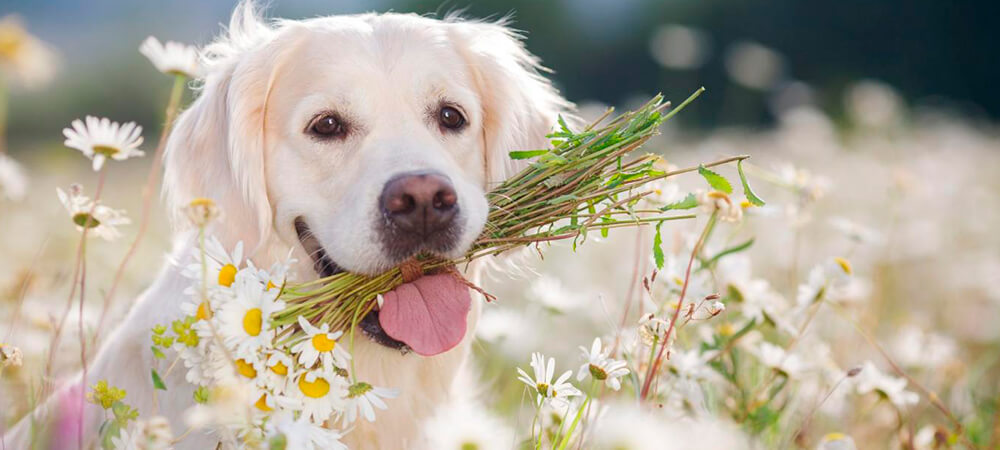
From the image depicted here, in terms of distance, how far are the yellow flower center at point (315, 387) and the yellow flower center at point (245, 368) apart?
0.11m

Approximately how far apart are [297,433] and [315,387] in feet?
1.04

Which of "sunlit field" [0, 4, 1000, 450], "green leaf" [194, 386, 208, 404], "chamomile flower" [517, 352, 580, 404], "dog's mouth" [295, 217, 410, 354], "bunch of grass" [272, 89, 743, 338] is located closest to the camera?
"green leaf" [194, 386, 208, 404]

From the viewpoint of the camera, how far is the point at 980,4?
15484 mm

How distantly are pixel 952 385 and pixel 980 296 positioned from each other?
1761 mm

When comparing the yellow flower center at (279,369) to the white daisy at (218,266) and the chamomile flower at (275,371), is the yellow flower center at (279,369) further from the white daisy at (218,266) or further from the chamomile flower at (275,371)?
the white daisy at (218,266)

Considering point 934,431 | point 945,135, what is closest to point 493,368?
point 934,431

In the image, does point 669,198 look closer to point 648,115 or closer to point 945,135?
point 648,115

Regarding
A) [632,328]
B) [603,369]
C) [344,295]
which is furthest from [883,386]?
[344,295]

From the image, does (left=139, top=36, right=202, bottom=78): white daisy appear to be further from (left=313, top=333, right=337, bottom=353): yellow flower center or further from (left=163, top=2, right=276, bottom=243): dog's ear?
(left=313, top=333, right=337, bottom=353): yellow flower center

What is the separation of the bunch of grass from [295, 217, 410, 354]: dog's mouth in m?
0.08

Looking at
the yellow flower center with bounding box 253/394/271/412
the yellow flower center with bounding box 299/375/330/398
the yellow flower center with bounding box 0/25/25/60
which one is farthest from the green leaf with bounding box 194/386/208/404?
the yellow flower center with bounding box 0/25/25/60

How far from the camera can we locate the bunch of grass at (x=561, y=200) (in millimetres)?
2225

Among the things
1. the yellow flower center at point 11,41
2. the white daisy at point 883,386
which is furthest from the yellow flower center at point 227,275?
the white daisy at point 883,386

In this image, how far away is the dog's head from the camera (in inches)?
92.4
